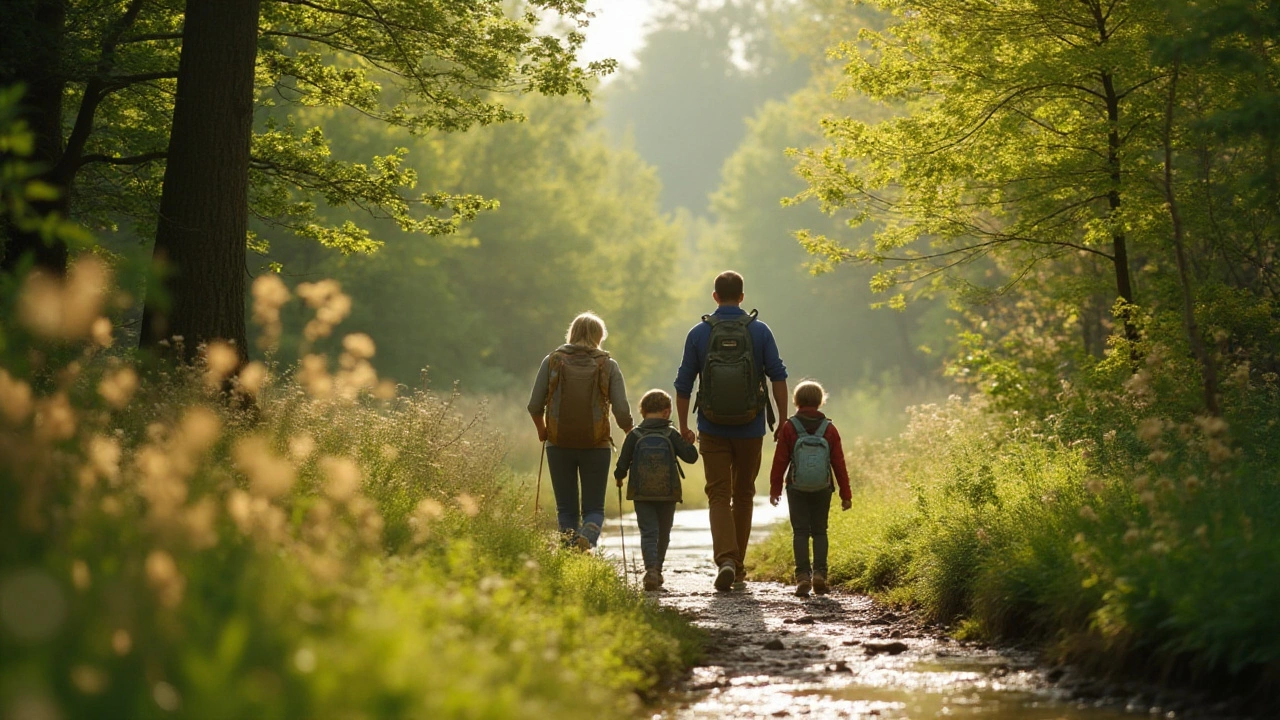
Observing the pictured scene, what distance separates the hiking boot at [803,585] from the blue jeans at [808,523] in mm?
26

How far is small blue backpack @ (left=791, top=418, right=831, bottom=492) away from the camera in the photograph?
10188 mm

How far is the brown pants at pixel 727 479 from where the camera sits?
34.4 ft

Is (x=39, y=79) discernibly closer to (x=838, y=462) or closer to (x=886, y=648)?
(x=838, y=462)

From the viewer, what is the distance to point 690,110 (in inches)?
4350

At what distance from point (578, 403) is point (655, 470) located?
0.82 metres

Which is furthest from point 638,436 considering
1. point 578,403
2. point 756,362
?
point 756,362

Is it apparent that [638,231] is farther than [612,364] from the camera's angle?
Yes

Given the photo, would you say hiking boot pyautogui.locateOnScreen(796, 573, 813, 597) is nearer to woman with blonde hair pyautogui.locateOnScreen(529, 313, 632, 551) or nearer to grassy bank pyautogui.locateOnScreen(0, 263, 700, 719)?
woman with blonde hair pyautogui.locateOnScreen(529, 313, 632, 551)

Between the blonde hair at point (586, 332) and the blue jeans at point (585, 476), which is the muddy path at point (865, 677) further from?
the blonde hair at point (586, 332)

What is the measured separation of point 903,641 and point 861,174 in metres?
6.70

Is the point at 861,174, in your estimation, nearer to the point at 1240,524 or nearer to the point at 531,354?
the point at 1240,524

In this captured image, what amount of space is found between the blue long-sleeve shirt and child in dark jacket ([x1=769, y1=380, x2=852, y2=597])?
0.81 feet

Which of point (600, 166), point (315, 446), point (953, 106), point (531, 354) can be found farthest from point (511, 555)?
point (600, 166)

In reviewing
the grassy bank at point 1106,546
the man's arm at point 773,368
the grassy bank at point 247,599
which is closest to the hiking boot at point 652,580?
the man's arm at point 773,368
